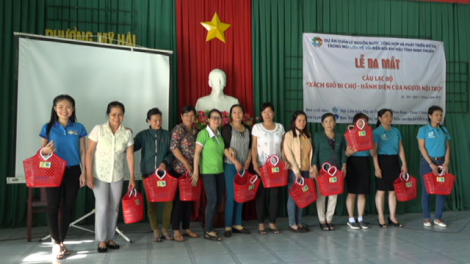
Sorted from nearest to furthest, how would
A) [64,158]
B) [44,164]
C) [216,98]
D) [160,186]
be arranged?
1. [44,164]
2. [64,158]
3. [160,186]
4. [216,98]

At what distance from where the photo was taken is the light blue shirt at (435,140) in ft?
13.7

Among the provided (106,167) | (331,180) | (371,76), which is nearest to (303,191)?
(331,180)

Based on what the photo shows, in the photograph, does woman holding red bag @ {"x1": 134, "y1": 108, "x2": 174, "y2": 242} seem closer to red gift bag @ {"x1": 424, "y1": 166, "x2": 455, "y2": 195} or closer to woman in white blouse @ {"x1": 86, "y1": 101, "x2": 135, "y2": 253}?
woman in white blouse @ {"x1": 86, "y1": 101, "x2": 135, "y2": 253}

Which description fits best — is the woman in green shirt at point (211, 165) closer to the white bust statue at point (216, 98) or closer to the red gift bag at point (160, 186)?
the red gift bag at point (160, 186)

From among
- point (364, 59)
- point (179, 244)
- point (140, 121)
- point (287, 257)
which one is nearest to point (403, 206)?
point (364, 59)

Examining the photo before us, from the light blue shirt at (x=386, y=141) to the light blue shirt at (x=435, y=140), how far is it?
34cm

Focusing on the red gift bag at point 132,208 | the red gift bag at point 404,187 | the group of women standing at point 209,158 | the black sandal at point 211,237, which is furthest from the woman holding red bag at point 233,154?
the red gift bag at point 404,187

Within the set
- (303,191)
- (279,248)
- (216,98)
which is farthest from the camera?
(216,98)

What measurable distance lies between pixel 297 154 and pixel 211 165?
2.99 feet

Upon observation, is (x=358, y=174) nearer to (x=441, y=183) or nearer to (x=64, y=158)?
(x=441, y=183)

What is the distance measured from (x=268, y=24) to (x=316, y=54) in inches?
29.8

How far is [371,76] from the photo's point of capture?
17.1ft

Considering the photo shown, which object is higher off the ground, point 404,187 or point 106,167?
point 106,167

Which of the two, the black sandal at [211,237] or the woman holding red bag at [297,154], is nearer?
the black sandal at [211,237]
